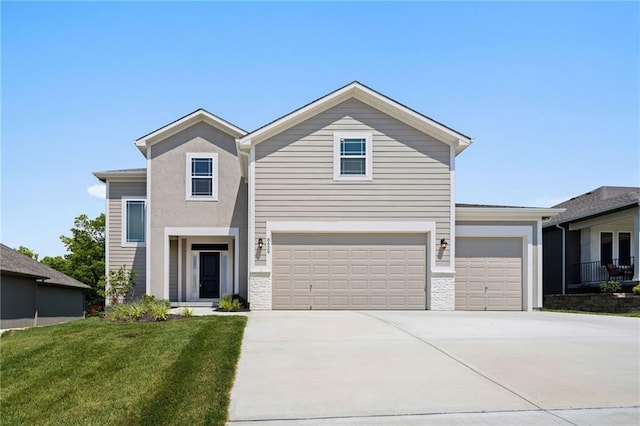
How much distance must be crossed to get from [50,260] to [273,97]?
28896mm

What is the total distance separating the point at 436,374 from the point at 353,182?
9615 millimetres

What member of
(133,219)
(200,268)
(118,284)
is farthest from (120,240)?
(200,268)

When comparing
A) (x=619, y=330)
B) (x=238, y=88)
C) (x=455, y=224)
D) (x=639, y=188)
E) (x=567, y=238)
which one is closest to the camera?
(x=619, y=330)

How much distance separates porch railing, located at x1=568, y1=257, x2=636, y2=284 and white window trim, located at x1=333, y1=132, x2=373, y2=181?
11.8 metres

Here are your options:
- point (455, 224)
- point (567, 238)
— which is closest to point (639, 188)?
point (567, 238)

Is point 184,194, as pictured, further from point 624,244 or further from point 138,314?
point 624,244

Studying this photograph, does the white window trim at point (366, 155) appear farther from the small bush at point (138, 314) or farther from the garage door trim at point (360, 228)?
A: the small bush at point (138, 314)

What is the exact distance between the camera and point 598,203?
80.7ft

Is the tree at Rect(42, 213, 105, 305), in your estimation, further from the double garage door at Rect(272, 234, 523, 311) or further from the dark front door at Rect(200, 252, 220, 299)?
the double garage door at Rect(272, 234, 523, 311)

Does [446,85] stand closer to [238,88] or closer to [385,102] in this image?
[385,102]

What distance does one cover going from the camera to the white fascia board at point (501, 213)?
1777 centimetres

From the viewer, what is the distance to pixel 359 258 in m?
16.9

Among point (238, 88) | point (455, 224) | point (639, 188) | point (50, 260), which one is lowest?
point (50, 260)

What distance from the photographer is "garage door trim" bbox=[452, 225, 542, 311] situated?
1792 cm
